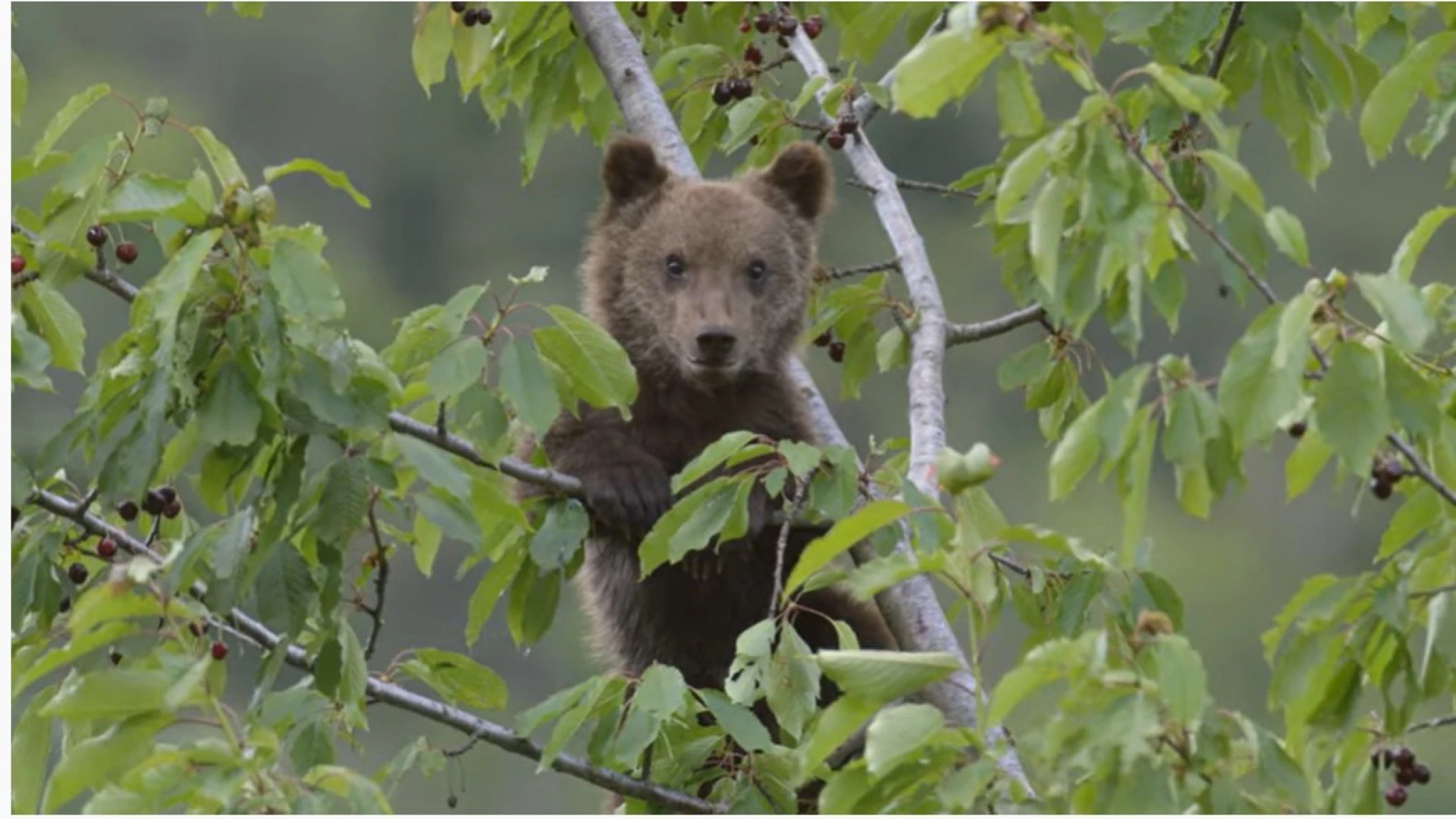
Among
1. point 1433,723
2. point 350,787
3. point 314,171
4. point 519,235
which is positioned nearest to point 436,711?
point 314,171

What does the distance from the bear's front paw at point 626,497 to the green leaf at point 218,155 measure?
1250 mm

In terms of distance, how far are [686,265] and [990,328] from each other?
36.7 inches

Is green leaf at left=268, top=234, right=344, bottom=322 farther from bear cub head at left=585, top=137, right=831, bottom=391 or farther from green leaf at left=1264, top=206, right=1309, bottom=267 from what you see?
bear cub head at left=585, top=137, right=831, bottom=391

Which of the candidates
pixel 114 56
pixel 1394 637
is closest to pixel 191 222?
pixel 1394 637

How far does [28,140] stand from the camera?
76.4 ft

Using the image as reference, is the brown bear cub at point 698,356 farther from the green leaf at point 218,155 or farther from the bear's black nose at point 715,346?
the green leaf at point 218,155

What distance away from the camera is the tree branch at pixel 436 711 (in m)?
3.90

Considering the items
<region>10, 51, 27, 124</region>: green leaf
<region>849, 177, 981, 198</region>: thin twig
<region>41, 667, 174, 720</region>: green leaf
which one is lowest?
<region>41, 667, 174, 720</region>: green leaf

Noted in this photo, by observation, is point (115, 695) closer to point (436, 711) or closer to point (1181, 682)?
point (436, 711)

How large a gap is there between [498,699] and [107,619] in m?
1.28

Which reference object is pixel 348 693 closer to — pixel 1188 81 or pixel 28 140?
pixel 1188 81

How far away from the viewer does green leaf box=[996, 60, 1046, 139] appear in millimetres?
3121

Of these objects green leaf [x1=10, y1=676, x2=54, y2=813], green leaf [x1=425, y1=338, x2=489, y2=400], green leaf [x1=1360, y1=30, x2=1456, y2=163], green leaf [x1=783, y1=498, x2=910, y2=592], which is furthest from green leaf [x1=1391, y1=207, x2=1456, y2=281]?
green leaf [x1=425, y1=338, x2=489, y2=400]

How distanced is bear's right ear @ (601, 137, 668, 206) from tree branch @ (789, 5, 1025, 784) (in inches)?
20.4
